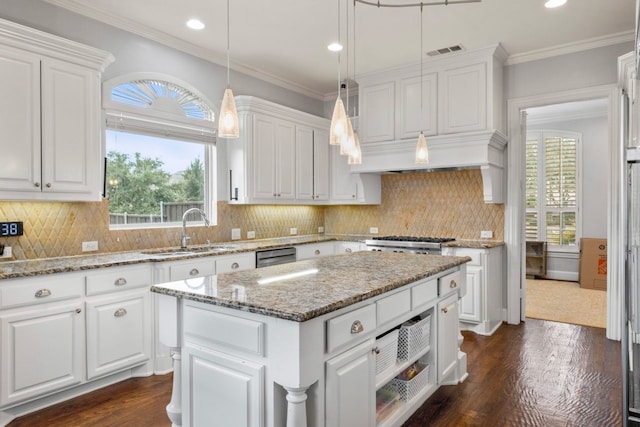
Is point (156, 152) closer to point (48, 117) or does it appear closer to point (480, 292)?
point (48, 117)

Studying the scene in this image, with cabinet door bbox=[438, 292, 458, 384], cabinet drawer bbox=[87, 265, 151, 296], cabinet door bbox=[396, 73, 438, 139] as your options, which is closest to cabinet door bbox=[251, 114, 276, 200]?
cabinet door bbox=[396, 73, 438, 139]

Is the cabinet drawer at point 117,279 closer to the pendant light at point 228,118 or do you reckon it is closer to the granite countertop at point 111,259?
the granite countertop at point 111,259

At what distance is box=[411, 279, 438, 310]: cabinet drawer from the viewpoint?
238 cm

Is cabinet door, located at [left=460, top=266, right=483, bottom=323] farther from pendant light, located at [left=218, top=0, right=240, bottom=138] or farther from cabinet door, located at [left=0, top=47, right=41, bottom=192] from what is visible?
cabinet door, located at [left=0, top=47, right=41, bottom=192]

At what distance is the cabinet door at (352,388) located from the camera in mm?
1711

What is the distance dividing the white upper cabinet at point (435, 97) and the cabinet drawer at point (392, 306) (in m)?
2.74

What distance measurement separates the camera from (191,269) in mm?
3453

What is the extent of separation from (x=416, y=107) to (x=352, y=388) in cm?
368

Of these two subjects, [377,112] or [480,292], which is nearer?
[480,292]

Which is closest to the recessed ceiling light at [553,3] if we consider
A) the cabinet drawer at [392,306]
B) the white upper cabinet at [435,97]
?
the white upper cabinet at [435,97]

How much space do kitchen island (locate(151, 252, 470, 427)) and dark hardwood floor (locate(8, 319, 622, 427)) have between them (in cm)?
49

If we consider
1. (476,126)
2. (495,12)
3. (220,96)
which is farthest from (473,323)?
(220,96)

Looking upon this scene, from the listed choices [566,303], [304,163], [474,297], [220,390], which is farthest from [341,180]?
[220,390]

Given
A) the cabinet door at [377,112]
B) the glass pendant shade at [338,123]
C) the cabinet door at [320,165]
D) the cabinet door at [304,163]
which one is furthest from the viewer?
the cabinet door at [320,165]
